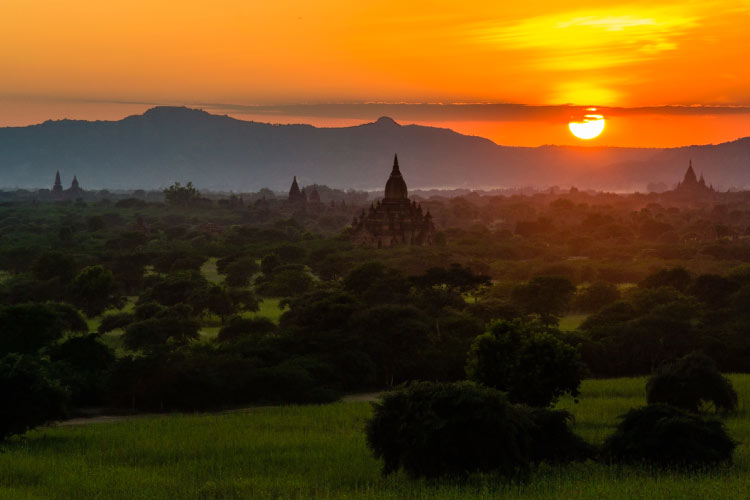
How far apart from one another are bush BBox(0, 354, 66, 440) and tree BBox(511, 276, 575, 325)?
44787mm

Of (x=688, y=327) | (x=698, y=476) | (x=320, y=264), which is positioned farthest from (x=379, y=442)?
(x=320, y=264)

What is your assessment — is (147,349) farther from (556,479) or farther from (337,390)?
(556,479)

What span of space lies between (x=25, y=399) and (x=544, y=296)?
47.7 metres

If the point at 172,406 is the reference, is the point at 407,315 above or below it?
above

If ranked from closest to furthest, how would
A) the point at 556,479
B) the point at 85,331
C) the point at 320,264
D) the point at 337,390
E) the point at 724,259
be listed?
1. the point at 556,479
2. the point at 337,390
3. the point at 85,331
4. the point at 320,264
5. the point at 724,259

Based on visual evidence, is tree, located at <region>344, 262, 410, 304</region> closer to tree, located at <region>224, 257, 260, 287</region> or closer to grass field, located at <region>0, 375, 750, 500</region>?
tree, located at <region>224, 257, 260, 287</region>

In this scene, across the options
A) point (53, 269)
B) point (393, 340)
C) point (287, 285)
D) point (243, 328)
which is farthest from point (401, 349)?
point (53, 269)

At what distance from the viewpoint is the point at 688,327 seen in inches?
2317

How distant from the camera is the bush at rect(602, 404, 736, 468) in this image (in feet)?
103

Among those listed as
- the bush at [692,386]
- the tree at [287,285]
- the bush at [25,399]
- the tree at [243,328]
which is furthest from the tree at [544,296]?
the bush at [25,399]

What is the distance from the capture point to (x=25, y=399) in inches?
1417

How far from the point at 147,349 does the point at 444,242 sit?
94644 millimetres

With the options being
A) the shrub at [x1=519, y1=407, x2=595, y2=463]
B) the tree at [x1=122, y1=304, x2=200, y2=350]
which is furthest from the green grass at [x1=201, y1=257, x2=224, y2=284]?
the shrub at [x1=519, y1=407, x2=595, y2=463]

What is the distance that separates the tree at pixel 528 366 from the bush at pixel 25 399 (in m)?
17.5
